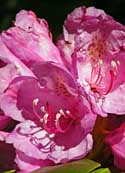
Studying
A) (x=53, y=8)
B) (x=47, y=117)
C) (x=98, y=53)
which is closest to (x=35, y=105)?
(x=47, y=117)

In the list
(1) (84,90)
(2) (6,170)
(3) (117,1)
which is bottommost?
(2) (6,170)

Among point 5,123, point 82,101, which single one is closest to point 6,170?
point 5,123

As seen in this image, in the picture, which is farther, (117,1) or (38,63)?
(117,1)

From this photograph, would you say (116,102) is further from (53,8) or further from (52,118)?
(53,8)

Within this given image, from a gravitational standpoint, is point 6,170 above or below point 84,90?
below

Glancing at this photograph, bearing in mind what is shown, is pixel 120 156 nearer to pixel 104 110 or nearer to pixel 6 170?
pixel 104 110

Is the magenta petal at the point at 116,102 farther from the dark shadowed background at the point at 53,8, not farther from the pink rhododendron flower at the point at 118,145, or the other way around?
the dark shadowed background at the point at 53,8
